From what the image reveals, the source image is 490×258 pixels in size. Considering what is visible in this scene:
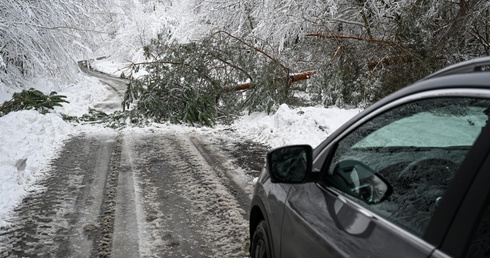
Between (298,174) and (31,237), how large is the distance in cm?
393

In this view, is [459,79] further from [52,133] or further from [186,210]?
[52,133]

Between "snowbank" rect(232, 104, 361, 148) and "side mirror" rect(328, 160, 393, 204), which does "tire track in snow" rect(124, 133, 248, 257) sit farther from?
"side mirror" rect(328, 160, 393, 204)

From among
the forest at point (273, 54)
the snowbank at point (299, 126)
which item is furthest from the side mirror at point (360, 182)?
the forest at point (273, 54)

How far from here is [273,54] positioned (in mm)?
13695

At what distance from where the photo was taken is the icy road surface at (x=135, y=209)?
14.6ft

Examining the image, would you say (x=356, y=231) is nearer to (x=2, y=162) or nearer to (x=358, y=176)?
(x=358, y=176)

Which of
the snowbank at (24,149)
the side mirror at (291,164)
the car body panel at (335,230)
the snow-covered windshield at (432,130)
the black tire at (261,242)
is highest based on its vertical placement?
the snow-covered windshield at (432,130)

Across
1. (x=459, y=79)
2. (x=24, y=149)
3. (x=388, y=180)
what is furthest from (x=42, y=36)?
(x=459, y=79)

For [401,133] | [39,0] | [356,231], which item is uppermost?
[39,0]

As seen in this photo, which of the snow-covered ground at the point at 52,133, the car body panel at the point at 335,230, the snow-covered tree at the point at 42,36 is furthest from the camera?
the snow-covered tree at the point at 42,36

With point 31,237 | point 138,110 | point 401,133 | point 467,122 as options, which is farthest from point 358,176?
point 138,110

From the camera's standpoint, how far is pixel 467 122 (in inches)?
60.0

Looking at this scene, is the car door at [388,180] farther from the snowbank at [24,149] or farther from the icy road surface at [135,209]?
the snowbank at [24,149]

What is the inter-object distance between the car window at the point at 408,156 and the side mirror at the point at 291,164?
13 centimetres
